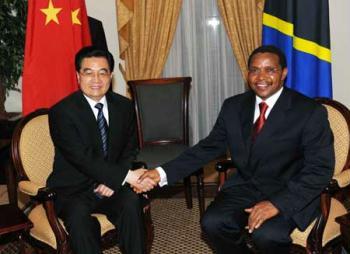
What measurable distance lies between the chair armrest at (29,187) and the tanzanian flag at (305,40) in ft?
7.76

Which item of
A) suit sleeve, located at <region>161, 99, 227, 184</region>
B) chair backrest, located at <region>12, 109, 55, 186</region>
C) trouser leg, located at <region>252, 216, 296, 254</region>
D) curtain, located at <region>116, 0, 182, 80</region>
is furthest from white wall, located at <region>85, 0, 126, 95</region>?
trouser leg, located at <region>252, 216, 296, 254</region>

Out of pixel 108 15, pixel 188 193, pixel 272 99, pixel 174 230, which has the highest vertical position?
pixel 108 15

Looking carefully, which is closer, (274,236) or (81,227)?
(274,236)

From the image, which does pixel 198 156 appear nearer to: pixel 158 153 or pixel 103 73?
pixel 103 73

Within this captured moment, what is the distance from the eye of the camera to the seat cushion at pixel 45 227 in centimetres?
268

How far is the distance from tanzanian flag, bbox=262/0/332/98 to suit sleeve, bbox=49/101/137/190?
189 cm

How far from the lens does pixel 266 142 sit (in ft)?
8.95

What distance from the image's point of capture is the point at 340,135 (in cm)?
300

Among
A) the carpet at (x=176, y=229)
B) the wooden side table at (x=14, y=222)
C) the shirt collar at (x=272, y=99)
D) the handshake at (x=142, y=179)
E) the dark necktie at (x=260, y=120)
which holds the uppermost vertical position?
the shirt collar at (x=272, y=99)

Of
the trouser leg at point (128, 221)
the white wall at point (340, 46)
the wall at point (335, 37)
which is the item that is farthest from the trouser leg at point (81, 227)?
the white wall at point (340, 46)

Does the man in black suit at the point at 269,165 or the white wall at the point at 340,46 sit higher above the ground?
the white wall at the point at 340,46

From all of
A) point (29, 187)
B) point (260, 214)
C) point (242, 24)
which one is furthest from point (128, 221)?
point (242, 24)

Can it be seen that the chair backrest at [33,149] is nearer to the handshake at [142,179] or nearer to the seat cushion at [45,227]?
the seat cushion at [45,227]

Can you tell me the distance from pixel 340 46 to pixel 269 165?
3117 millimetres
